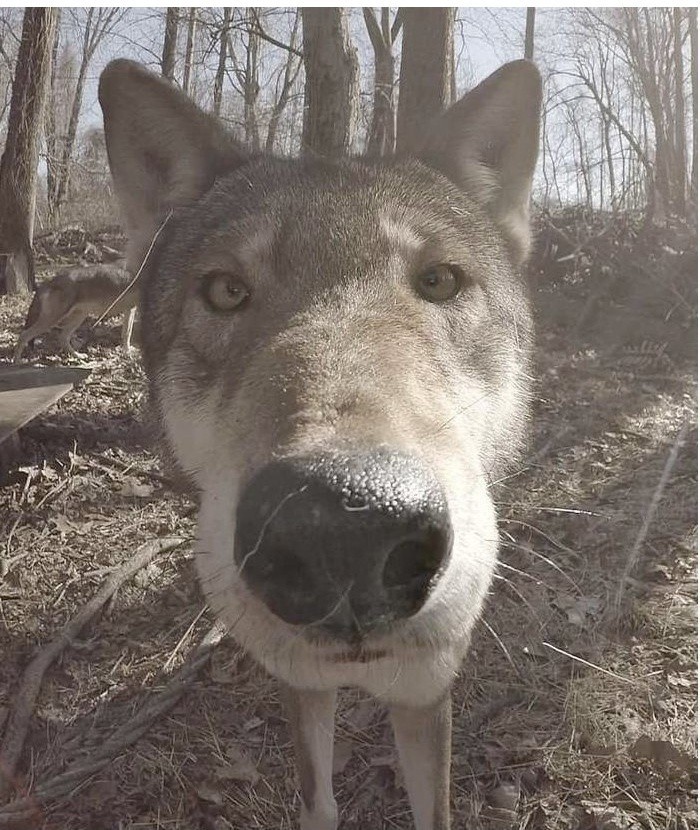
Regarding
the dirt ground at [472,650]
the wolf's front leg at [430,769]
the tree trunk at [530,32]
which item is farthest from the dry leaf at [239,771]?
the tree trunk at [530,32]

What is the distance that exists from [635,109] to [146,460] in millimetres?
1861

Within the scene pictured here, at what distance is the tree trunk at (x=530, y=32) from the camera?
164 centimetres

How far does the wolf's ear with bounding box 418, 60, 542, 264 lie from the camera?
149 centimetres

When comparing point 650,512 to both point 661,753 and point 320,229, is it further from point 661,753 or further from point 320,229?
point 320,229

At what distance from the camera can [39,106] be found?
175cm

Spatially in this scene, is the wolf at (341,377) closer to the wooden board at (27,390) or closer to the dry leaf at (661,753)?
the wooden board at (27,390)

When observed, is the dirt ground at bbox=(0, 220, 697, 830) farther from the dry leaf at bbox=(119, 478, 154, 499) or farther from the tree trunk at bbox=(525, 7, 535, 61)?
the tree trunk at bbox=(525, 7, 535, 61)

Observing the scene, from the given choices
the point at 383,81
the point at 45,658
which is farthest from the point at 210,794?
the point at 383,81

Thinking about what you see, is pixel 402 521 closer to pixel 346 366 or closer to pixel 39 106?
pixel 346 366

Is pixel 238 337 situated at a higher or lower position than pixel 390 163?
lower

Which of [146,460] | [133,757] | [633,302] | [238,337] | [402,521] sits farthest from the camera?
[633,302]

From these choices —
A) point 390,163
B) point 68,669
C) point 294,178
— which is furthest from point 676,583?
point 68,669

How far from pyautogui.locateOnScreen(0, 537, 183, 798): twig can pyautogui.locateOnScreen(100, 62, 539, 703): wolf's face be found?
0.54 m

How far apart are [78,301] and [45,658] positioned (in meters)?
1.04
